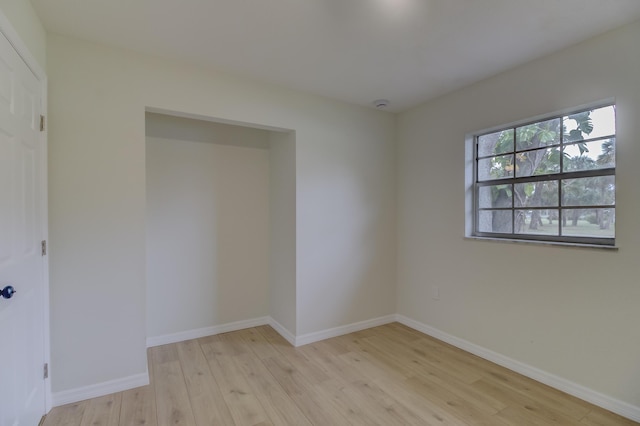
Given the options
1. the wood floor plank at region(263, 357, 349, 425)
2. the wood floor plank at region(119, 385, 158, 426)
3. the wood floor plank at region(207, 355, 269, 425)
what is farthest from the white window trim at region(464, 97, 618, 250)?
the wood floor plank at region(119, 385, 158, 426)

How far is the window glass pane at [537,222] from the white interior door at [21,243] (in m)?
3.42

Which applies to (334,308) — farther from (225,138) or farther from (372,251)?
(225,138)

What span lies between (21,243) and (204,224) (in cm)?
166

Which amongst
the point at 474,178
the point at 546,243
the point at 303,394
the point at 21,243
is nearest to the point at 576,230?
the point at 546,243

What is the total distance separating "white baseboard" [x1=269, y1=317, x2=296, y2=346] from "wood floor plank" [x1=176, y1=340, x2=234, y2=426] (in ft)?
2.67

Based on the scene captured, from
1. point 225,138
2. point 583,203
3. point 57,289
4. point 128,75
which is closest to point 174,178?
point 225,138

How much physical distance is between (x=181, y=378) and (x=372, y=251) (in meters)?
2.21

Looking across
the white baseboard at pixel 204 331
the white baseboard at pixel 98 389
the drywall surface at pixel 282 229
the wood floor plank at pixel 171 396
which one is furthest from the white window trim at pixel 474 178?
the white baseboard at pixel 98 389

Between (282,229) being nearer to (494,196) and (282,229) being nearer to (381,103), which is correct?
(381,103)

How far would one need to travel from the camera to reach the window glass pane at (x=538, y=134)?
2436 millimetres

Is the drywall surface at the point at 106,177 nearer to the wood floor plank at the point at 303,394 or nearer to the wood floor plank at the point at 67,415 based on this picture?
the wood floor plank at the point at 67,415

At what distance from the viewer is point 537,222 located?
2.54 meters

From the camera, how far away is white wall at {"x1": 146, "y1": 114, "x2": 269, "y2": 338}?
3064mm

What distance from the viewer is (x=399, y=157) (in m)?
3.70
